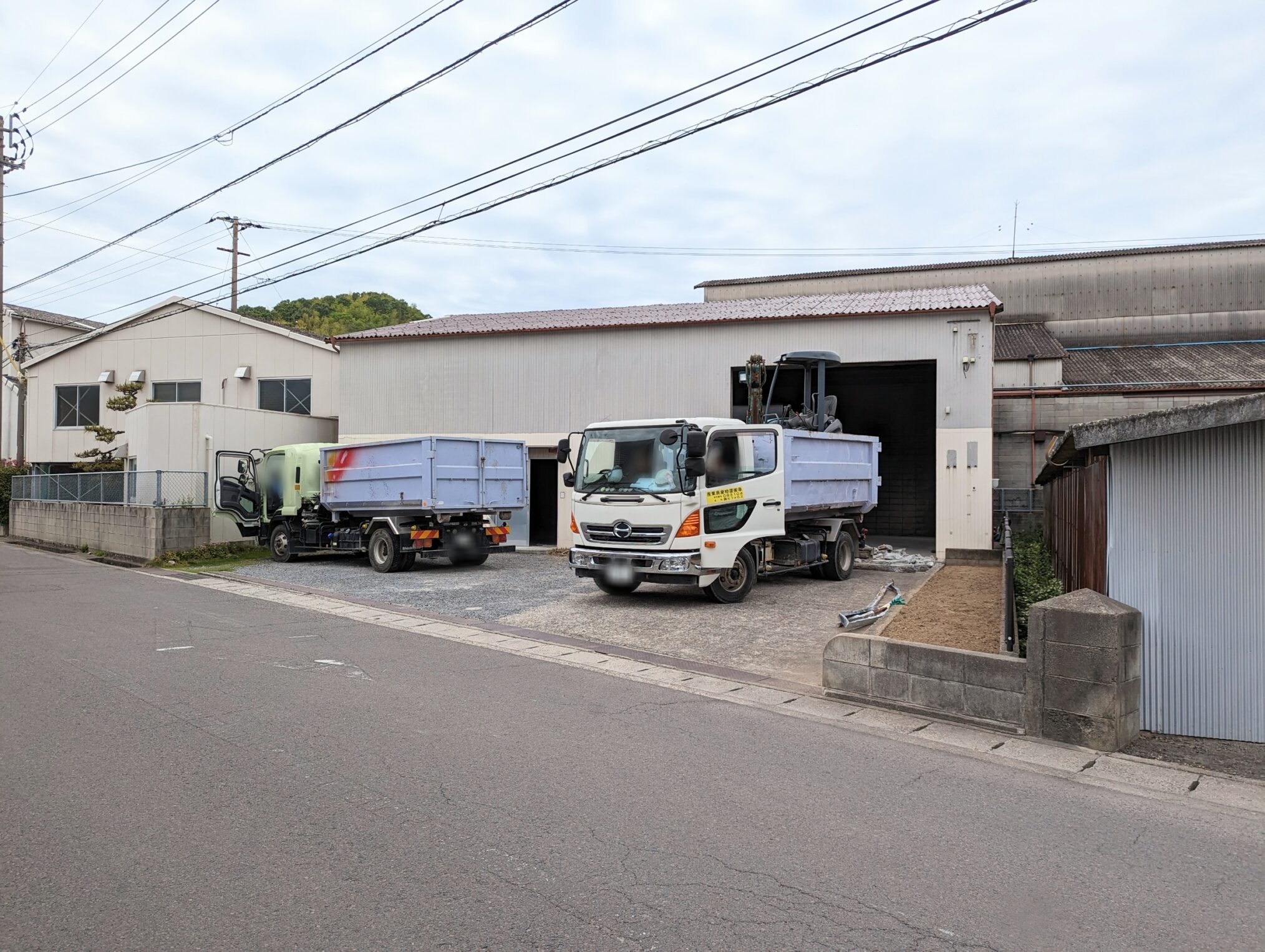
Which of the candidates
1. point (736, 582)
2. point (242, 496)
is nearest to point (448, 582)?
point (736, 582)

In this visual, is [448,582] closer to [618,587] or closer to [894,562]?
[618,587]

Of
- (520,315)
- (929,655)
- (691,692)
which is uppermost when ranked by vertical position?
(520,315)

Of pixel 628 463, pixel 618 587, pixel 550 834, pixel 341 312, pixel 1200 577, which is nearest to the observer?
pixel 550 834

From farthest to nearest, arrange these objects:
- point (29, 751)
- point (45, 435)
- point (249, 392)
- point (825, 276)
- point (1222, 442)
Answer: point (825, 276) < point (45, 435) < point (249, 392) < point (1222, 442) < point (29, 751)

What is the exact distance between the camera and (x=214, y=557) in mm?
21344

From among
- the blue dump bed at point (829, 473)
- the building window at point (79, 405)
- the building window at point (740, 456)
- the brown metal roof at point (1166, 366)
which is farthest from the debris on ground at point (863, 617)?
the building window at point (79, 405)

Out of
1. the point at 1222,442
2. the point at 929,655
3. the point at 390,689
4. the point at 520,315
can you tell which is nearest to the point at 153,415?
the point at 520,315

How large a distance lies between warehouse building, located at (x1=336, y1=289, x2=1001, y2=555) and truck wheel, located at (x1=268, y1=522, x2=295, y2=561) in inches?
204

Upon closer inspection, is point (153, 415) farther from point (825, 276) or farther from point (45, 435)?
point (825, 276)

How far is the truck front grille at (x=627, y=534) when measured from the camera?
12.4 meters

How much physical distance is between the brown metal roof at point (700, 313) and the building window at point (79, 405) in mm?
12225

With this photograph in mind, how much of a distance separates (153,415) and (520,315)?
403 inches

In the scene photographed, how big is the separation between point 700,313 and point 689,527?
39.8 ft

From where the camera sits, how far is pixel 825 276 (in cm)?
3866
